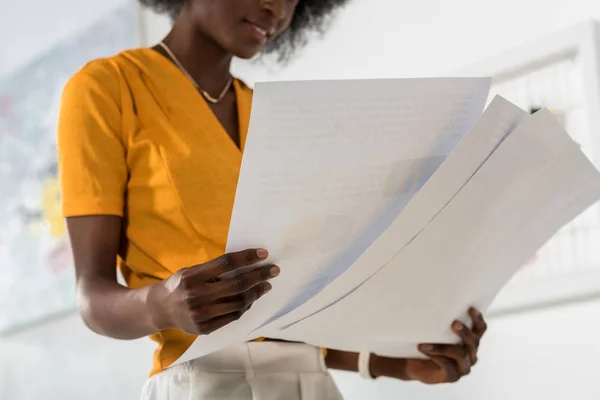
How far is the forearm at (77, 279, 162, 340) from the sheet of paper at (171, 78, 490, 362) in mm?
48

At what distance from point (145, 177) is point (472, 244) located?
0.33 meters

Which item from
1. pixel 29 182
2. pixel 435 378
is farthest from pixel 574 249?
pixel 29 182

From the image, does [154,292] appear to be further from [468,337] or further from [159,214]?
[468,337]

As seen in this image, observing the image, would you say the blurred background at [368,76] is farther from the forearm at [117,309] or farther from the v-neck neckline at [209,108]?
the forearm at [117,309]

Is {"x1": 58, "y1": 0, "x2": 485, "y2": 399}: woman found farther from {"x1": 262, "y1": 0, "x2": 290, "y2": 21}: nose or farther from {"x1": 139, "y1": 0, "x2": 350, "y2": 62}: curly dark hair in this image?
{"x1": 139, "y1": 0, "x2": 350, "y2": 62}: curly dark hair

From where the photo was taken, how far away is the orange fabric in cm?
79

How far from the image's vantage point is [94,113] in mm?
813

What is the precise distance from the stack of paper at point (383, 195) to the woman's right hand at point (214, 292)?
0.02 meters

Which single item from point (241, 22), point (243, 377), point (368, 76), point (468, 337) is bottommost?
point (243, 377)

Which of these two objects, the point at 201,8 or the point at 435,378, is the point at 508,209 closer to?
the point at 435,378

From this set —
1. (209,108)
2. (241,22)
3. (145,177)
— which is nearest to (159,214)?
(145,177)

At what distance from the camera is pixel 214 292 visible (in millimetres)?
598

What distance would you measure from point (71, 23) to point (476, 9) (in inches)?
50.7

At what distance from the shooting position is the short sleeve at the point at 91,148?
0.78m
